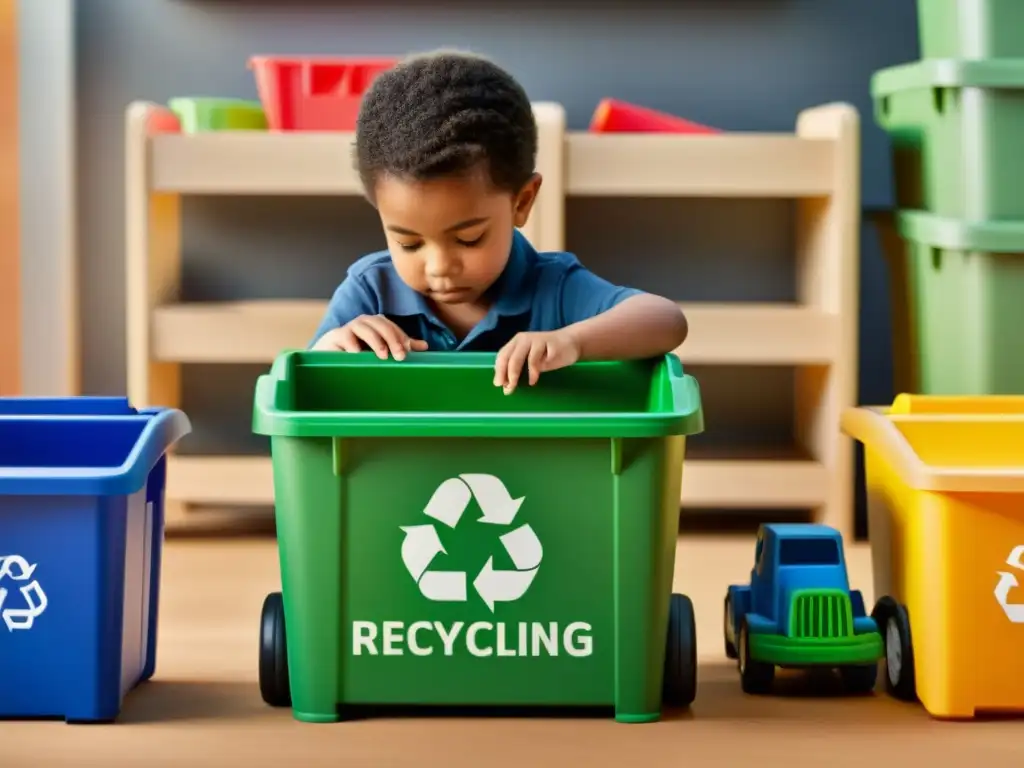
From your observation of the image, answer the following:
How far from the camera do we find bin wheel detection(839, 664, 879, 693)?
1386 millimetres

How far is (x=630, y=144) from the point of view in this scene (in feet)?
6.82

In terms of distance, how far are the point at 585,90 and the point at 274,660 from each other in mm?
1358

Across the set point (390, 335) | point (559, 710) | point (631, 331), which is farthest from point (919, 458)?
point (390, 335)

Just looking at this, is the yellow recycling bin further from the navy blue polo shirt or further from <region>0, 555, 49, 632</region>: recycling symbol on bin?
<region>0, 555, 49, 632</region>: recycling symbol on bin

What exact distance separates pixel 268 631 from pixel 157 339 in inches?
34.8

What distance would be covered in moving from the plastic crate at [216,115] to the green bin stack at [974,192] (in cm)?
94

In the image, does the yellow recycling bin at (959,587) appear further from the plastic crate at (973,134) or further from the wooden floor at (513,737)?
the plastic crate at (973,134)

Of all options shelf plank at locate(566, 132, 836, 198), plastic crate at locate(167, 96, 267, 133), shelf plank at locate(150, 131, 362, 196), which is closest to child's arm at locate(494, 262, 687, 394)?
shelf plank at locate(566, 132, 836, 198)

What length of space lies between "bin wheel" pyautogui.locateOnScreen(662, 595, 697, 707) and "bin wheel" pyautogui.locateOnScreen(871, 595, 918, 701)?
19cm

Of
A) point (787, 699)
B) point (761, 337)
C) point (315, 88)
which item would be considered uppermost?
point (315, 88)

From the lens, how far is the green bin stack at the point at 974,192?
6.30ft

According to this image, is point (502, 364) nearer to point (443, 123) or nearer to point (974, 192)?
point (443, 123)

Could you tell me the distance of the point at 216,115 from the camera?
84.6 inches

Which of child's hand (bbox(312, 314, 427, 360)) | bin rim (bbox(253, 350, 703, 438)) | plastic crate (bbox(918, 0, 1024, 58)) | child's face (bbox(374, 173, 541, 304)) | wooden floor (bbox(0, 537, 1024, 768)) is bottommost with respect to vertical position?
wooden floor (bbox(0, 537, 1024, 768))
